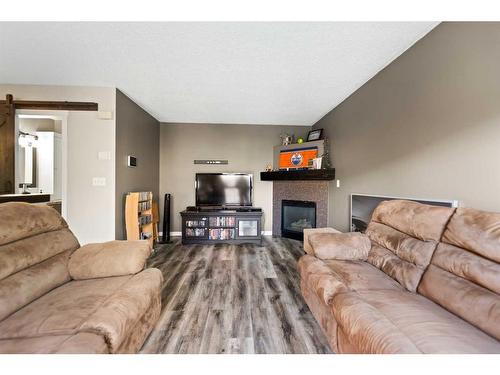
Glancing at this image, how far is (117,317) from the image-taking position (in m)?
1.05

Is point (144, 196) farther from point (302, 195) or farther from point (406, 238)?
point (406, 238)

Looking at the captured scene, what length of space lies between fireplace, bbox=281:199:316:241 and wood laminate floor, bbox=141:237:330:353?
3.50 feet

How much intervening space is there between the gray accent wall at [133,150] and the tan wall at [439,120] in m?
3.57

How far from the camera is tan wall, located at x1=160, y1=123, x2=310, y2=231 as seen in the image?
182 inches

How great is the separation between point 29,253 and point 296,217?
3.93 meters

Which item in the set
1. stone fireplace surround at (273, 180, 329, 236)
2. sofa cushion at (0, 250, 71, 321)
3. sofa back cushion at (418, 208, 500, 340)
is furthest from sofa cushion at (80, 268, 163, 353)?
stone fireplace surround at (273, 180, 329, 236)

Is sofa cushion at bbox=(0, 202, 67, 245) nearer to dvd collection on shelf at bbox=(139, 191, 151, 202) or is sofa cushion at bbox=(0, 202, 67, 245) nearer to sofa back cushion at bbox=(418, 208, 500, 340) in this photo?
dvd collection on shelf at bbox=(139, 191, 151, 202)

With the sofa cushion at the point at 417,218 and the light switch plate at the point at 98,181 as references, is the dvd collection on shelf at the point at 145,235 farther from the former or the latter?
the sofa cushion at the point at 417,218

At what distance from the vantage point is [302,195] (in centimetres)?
422

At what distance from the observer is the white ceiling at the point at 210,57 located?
5.92 feet
